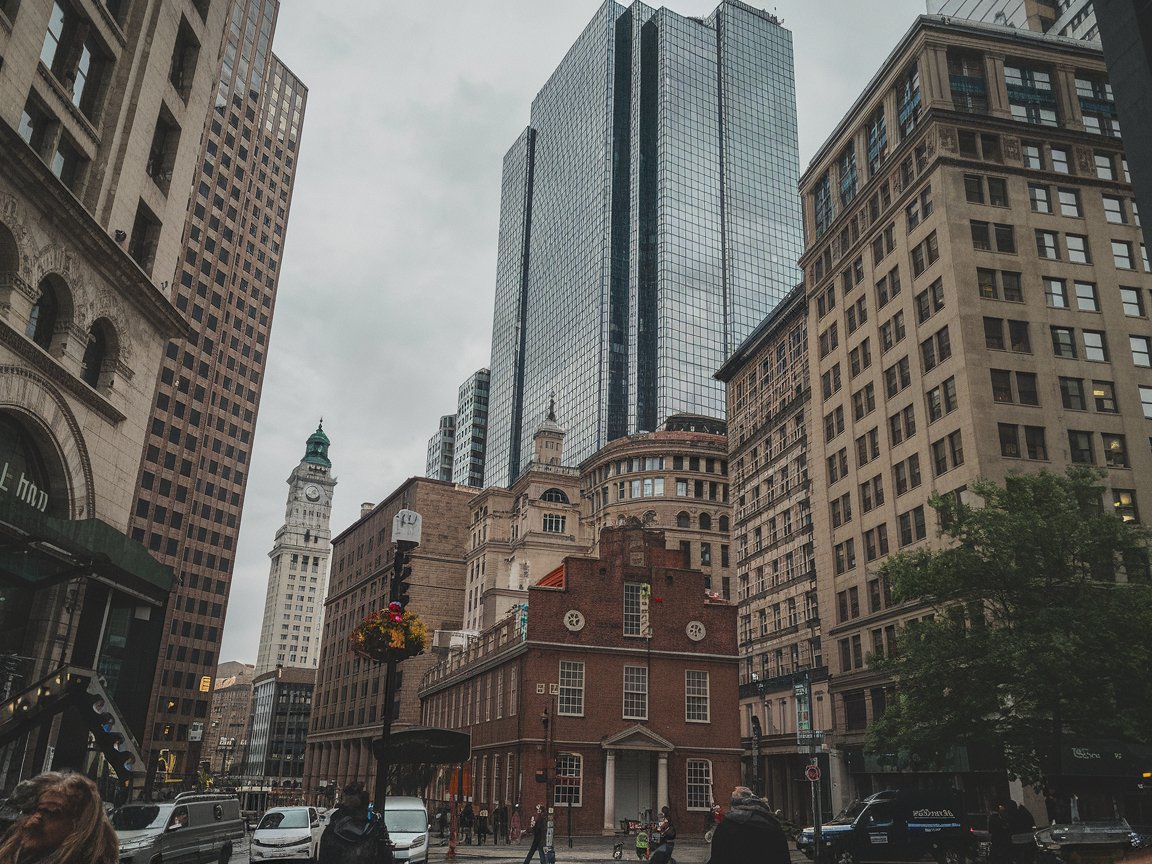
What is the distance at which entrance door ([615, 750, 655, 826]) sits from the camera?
48969mm

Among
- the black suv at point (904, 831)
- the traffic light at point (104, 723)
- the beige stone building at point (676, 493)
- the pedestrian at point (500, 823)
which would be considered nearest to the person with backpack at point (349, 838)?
the traffic light at point (104, 723)

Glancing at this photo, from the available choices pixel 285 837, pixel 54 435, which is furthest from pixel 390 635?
pixel 54 435

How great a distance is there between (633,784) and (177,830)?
3273cm

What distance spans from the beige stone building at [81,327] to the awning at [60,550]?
0.19 ft

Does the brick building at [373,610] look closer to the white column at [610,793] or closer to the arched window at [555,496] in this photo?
the arched window at [555,496]

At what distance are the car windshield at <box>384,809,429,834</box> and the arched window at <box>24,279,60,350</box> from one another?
16.9m

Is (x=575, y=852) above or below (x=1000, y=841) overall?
below

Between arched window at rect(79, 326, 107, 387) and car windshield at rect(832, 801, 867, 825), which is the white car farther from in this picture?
car windshield at rect(832, 801, 867, 825)

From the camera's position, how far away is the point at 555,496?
9888 cm

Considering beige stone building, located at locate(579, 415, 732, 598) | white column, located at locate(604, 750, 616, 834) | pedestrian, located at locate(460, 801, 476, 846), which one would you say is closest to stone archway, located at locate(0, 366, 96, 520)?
pedestrian, located at locate(460, 801, 476, 846)

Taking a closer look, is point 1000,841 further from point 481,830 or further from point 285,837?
point 481,830

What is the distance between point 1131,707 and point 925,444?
69.4 ft

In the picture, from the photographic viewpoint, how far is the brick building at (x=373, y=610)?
9662cm

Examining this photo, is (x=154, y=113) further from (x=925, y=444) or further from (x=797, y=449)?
(x=797, y=449)
